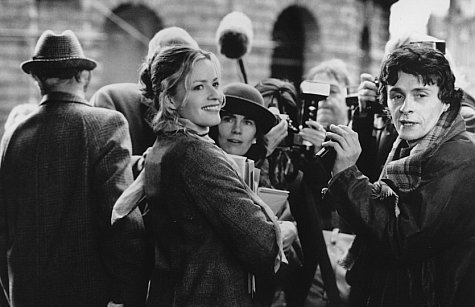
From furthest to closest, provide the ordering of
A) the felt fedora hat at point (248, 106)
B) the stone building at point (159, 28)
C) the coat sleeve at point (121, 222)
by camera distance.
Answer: the stone building at point (159, 28) → the felt fedora hat at point (248, 106) → the coat sleeve at point (121, 222)

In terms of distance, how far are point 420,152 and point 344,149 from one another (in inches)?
11.2

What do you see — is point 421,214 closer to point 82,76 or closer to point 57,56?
point 82,76

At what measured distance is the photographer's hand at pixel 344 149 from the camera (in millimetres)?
2227

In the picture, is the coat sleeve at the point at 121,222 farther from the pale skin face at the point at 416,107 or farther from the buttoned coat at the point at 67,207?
the pale skin face at the point at 416,107

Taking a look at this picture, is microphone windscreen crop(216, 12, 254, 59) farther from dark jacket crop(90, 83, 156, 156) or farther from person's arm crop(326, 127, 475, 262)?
person's arm crop(326, 127, 475, 262)

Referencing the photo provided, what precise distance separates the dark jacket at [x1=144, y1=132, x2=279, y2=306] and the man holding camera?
0.36 meters

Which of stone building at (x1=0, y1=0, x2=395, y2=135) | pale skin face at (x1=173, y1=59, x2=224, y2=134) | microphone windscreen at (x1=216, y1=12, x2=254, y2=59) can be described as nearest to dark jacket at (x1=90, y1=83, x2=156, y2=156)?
microphone windscreen at (x1=216, y1=12, x2=254, y2=59)

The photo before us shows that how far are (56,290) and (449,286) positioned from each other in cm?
180

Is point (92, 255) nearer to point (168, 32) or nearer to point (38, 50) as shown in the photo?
point (38, 50)

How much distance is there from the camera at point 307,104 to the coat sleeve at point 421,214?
2.76ft

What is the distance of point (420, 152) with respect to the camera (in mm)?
2141

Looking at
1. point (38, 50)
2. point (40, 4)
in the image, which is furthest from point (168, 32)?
point (40, 4)

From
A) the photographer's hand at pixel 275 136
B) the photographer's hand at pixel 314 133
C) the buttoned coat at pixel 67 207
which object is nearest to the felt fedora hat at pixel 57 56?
the buttoned coat at pixel 67 207

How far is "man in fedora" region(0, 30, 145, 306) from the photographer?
2.76 meters
